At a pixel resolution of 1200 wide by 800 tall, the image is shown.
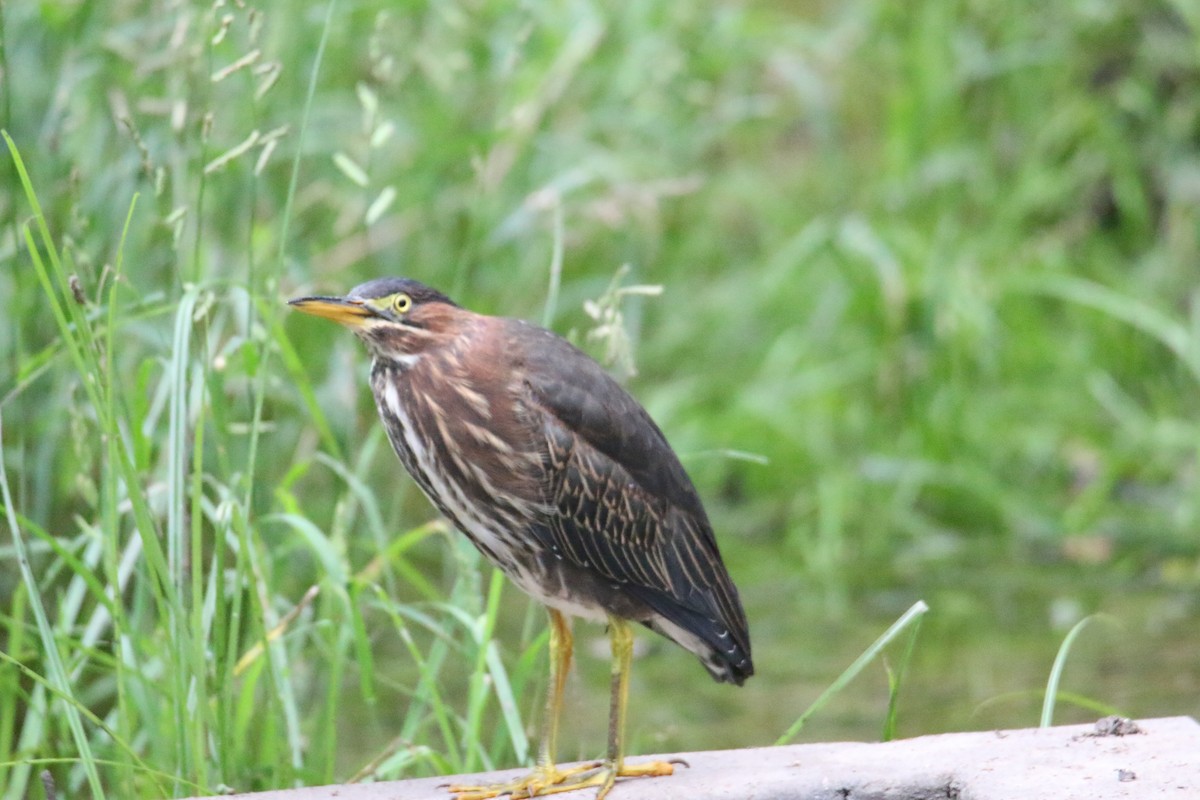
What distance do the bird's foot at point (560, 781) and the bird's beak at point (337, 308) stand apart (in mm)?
908

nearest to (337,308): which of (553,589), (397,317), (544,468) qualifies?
(397,317)

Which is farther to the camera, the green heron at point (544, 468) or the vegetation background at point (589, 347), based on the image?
the vegetation background at point (589, 347)

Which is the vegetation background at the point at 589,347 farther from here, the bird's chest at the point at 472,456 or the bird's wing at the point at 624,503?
the bird's chest at the point at 472,456

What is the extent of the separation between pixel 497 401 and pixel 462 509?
22 cm

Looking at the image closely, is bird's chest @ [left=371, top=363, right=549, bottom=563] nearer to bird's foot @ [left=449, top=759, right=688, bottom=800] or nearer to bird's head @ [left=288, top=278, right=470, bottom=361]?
bird's head @ [left=288, top=278, right=470, bottom=361]

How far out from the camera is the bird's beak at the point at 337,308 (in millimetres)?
3373

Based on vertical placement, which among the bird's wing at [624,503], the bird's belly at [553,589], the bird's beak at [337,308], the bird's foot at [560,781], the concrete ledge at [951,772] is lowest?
the bird's foot at [560,781]

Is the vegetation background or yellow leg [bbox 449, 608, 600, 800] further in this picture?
the vegetation background

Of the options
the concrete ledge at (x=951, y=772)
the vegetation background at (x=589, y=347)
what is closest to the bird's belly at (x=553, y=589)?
the vegetation background at (x=589, y=347)

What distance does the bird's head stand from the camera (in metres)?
3.46

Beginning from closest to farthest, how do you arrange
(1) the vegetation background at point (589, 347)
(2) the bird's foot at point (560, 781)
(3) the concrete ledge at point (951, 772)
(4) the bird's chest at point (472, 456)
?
(3) the concrete ledge at point (951, 772)
(2) the bird's foot at point (560, 781)
(4) the bird's chest at point (472, 456)
(1) the vegetation background at point (589, 347)

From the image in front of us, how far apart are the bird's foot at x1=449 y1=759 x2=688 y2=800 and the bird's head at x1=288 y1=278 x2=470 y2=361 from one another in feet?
2.77

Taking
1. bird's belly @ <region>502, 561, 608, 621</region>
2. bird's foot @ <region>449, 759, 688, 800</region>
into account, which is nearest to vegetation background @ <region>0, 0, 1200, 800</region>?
bird's belly @ <region>502, 561, 608, 621</region>

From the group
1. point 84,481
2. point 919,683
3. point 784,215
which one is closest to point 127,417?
point 84,481
